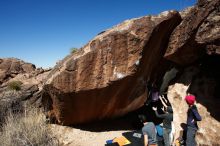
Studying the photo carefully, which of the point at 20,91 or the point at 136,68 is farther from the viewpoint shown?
the point at 20,91

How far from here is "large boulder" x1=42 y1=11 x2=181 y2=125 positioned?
679cm

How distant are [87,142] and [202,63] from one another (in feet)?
12.9

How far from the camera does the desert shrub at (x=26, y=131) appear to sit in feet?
21.6

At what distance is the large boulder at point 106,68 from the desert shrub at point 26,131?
564 mm

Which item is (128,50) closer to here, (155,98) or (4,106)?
(155,98)

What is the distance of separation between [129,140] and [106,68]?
1.97m

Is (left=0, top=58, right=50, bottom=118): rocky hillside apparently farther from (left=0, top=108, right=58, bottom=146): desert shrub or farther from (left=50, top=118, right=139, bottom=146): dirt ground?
(left=50, top=118, right=139, bottom=146): dirt ground

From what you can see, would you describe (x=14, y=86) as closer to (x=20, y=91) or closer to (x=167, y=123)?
(x=20, y=91)

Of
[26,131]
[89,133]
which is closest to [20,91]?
[26,131]

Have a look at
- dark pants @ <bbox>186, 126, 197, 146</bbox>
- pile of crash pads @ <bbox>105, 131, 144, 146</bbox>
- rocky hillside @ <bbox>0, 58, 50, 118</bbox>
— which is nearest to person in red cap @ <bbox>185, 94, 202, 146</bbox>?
dark pants @ <bbox>186, 126, 197, 146</bbox>

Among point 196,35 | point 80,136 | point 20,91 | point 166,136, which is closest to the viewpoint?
point 166,136

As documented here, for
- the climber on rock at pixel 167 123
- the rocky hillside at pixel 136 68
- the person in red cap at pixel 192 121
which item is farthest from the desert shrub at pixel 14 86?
the person in red cap at pixel 192 121

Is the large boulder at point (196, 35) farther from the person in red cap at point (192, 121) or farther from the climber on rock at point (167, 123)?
the climber on rock at point (167, 123)

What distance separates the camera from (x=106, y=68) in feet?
22.5
